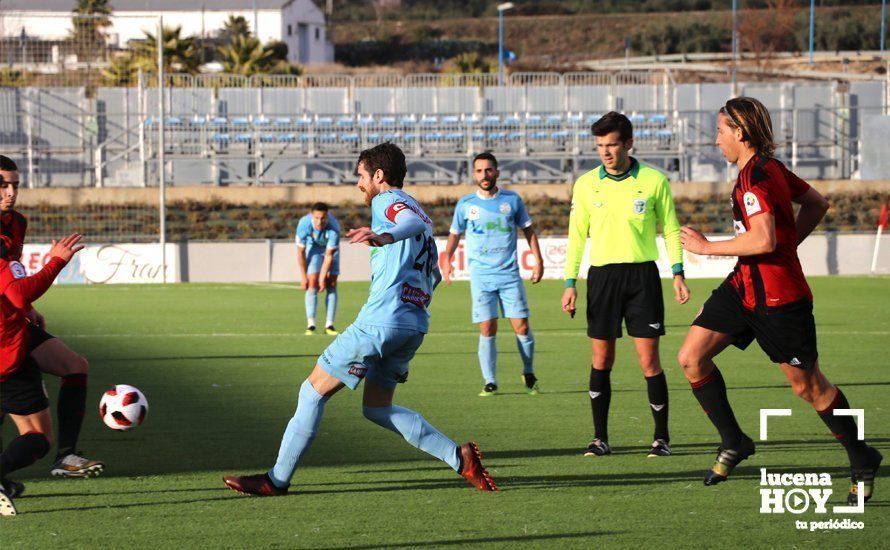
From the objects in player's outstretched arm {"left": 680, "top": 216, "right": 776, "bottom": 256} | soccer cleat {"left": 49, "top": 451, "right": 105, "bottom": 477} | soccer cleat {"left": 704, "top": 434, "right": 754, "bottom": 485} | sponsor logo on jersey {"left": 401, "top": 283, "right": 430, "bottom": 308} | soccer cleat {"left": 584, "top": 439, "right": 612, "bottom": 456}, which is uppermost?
player's outstretched arm {"left": 680, "top": 216, "right": 776, "bottom": 256}

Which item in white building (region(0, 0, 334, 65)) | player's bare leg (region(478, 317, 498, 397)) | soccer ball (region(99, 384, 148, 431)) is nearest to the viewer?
soccer ball (region(99, 384, 148, 431))

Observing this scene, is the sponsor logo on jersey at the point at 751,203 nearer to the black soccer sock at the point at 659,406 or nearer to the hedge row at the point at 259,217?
the black soccer sock at the point at 659,406

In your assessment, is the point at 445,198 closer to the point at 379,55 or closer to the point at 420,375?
the point at 420,375

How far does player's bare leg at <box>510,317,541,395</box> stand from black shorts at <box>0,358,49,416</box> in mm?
5173

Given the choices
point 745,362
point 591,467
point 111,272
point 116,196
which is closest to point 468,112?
point 116,196

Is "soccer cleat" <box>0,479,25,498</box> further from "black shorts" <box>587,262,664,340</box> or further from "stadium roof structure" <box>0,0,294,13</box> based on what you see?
"stadium roof structure" <box>0,0,294,13</box>

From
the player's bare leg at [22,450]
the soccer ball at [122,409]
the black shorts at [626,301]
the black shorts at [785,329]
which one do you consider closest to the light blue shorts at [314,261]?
the soccer ball at [122,409]

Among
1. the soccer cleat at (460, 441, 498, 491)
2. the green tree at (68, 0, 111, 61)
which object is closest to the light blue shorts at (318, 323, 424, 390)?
the soccer cleat at (460, 441, 498, 491)

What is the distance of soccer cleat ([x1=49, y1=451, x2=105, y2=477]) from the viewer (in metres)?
7.28

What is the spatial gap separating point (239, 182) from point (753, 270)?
31.4m

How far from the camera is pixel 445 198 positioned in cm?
3403

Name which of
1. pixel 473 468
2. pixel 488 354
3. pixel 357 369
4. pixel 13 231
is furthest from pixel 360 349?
pixel 488 354

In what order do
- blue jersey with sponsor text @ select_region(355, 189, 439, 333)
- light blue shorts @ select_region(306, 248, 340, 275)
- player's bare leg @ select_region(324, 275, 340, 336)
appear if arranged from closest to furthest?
blue jersey with sponsor text @ select_region(355, 189, 439, 333), player's bare leg @ select_region(324, 275, 340, 336), light blue shorts @ select_region(306, 248, 340, 275)

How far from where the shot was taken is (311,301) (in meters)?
17.3
